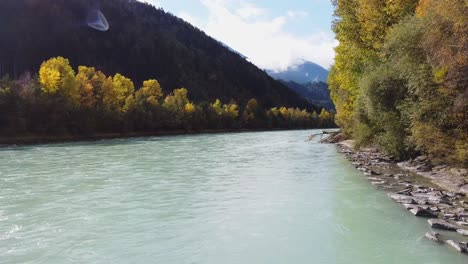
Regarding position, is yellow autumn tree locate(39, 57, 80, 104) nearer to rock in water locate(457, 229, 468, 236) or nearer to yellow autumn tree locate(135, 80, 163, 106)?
yellow autumn tree locate(135, 80, 163, 106)

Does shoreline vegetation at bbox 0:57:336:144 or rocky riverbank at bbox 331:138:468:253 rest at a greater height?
shoreline vegetation at bbox 0:57:336:144

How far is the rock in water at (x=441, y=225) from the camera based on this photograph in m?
12.9

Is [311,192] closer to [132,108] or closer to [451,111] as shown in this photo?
[451,111]

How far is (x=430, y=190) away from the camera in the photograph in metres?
18.8

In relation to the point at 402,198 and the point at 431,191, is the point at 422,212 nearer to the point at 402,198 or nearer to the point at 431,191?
the point at 402,198

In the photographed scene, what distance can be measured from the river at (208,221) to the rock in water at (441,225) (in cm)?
26

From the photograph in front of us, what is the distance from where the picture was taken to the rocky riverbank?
12.7 metres

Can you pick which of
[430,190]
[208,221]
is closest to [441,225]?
Answer: [430,190]

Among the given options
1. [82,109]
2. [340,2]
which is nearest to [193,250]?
[340,2]

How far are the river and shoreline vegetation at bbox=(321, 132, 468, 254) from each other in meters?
0.43

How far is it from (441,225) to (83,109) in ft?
244

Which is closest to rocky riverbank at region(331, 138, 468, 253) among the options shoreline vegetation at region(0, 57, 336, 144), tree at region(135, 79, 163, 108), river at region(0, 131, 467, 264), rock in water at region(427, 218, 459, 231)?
rock in water at region(427, 218, 459, 231)

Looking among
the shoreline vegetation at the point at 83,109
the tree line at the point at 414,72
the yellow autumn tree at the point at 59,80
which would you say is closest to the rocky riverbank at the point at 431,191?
the tree line at the point at 414,72

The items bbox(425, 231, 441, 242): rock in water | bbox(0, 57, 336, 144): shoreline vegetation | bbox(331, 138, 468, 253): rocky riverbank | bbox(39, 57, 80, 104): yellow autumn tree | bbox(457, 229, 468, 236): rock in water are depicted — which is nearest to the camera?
bbox(425, 231, 441, 242): rock in water
